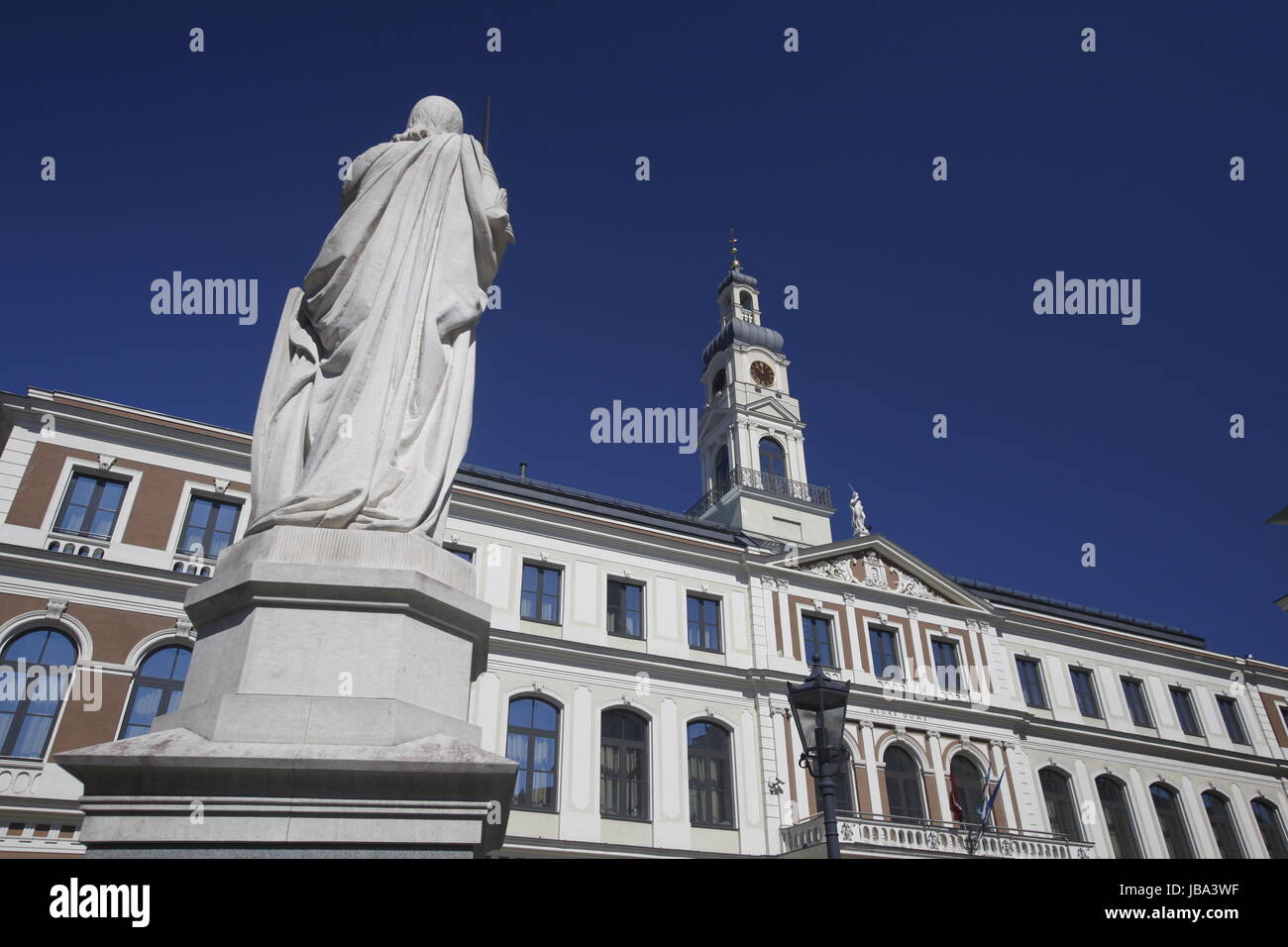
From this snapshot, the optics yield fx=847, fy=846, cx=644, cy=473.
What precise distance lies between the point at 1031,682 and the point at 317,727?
34.4 m

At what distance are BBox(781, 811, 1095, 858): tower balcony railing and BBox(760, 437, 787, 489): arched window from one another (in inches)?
738

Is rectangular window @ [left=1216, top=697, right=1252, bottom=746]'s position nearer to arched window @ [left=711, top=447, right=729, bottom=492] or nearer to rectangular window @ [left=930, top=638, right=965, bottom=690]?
rectangular window @ [left=930, top=638, right=965, bottom=690]

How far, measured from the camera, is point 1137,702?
34500mm

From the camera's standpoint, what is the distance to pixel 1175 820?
106 feet

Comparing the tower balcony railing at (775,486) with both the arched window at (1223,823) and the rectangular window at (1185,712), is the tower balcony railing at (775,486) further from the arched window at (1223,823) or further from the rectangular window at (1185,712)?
the arched window at (1223,823)

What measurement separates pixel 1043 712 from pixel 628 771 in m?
17.3

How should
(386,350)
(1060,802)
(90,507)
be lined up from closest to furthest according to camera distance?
(386,350)
(90,507)
(1060,802)

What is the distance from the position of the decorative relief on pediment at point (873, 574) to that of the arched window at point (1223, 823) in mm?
13596

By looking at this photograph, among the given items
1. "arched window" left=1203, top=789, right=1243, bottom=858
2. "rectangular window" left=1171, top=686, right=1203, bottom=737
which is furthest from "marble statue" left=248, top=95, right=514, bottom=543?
"rectangular window" left=1171, top=686, right=1203, bottom=737

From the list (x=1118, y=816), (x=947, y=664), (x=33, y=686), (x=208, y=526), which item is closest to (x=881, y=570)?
(x=947, y=664)

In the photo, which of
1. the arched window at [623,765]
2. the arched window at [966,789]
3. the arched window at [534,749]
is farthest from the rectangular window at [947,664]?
the arched window at [534,749]

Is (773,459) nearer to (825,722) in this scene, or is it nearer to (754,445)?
(754,445)

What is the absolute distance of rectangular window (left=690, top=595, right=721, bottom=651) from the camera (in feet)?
91.4
